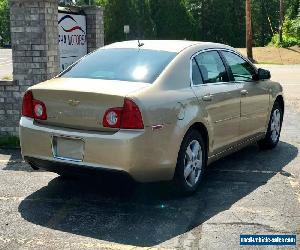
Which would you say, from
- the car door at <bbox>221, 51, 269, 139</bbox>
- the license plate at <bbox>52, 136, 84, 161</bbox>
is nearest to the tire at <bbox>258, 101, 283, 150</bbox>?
the car door at <bbox>221, 51, 269, 139</bbox>

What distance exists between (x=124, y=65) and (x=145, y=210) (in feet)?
Answer: 5.07

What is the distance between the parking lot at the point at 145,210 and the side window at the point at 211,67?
120 centimetres

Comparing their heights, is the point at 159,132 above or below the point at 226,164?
above

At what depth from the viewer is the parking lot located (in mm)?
4332

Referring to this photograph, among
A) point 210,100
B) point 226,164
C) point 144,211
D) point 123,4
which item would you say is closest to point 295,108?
point 226,164

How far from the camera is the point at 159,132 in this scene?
4.82m

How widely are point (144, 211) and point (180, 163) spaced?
605 mm

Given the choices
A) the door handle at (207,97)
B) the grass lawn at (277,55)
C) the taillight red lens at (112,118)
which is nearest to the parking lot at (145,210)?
the taillight red lens at (112,118)

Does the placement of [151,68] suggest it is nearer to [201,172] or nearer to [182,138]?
[182,138]

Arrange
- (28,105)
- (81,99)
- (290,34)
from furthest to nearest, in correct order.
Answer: (290,34), (28,105), (81,99)

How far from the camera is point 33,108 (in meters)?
5.21

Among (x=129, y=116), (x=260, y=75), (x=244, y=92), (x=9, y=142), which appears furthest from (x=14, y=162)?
(x=260, y=75)

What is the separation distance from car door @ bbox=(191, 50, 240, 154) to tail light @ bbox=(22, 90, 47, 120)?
5.25ft

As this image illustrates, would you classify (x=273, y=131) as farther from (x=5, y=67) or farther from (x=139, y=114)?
(x=5, y=67)
